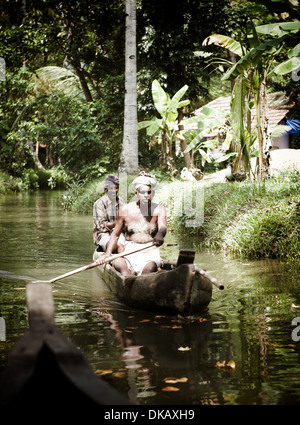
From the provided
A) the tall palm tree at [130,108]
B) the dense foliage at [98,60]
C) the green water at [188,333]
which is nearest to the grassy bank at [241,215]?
the green water at [188,333]

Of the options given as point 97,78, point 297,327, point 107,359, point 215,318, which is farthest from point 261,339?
point 97,78

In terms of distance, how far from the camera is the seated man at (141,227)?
22.8 feet

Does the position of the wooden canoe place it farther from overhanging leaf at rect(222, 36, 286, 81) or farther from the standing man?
overhanging leaf at rect(222, 36, 286, 81)

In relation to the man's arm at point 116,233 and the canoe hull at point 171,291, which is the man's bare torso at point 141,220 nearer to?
the man's arm at point 116,233

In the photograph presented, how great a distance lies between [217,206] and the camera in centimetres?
1195

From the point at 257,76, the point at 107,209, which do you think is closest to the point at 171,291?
the point at 107,209

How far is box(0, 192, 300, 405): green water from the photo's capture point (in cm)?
394

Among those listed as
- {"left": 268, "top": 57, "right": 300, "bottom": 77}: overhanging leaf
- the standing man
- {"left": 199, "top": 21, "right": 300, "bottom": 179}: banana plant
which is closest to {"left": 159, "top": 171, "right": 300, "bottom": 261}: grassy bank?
{"left": 199, "top": 21, "right": 300, "bottom": 179}: banana plant

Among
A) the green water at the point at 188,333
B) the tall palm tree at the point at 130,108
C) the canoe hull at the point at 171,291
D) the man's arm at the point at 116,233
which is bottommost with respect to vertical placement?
the green water at the point at 188,333

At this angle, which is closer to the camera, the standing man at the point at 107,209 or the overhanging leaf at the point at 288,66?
the standing man at the point at 107,209

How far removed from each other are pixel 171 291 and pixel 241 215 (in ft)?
16.7

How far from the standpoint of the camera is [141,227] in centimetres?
716

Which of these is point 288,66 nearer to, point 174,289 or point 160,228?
point 160,228

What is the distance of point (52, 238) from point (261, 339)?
28.4 feet
